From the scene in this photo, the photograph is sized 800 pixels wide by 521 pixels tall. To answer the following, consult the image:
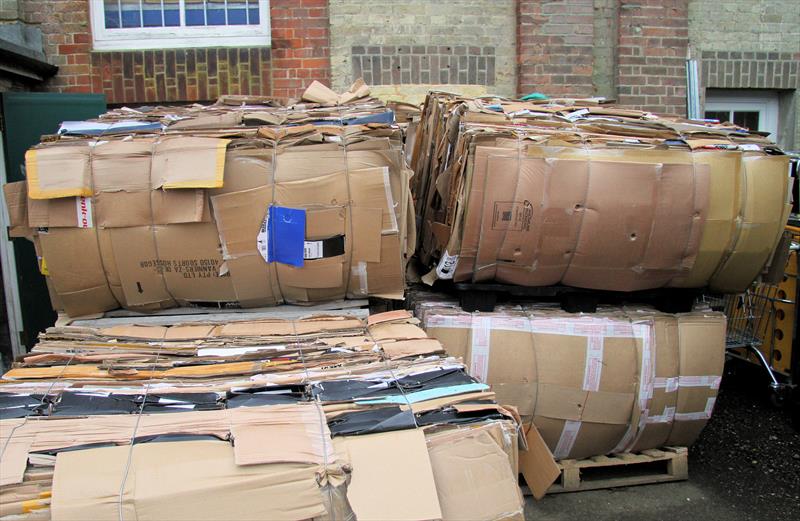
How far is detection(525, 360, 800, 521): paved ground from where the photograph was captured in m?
3.89

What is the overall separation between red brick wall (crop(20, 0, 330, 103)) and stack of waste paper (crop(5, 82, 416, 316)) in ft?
9.43

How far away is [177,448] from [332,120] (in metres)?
2.39

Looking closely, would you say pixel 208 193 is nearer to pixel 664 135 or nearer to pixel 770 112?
pixel 664 135

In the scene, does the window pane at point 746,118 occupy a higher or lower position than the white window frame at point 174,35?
lower

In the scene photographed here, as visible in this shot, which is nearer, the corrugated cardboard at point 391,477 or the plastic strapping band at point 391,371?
the corrugated cardboard at point 391,477

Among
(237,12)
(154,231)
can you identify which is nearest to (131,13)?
(237,12)

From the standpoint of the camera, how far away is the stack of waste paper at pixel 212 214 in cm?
341

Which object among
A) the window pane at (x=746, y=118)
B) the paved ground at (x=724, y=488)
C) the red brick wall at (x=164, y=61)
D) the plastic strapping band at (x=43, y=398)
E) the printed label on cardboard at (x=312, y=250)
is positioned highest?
the red brick wall at (x=164, y=61)

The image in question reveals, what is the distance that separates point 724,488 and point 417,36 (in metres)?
4.82

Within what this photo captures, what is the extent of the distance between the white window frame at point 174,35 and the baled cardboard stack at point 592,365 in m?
3.93

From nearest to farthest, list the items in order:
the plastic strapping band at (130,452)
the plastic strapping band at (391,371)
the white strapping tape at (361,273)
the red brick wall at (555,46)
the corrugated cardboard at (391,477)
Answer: the plastic strapping band at (130,452) < the corrugated cardboard at (391,477) < the plastic strapping band at (391,371) < the white strapping tape at (361,273) < the red brick wall at (555,46)

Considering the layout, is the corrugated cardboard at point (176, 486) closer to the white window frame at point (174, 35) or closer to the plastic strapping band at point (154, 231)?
the plastic strapping band at point (154, 231)

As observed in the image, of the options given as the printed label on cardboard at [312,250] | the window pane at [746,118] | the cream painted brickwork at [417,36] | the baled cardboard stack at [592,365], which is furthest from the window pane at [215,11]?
the window pane at [746,118]

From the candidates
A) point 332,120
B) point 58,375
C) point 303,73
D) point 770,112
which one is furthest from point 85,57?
point 770,112
